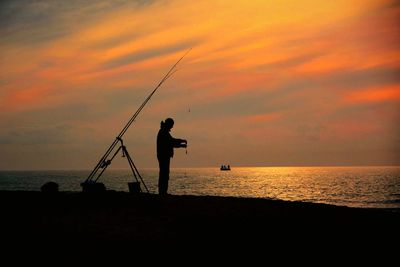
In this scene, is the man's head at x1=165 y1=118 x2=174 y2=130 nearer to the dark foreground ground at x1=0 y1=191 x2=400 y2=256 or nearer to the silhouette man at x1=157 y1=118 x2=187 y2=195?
the silhouette man at x1=157 y1=118 x2=187 y2=195

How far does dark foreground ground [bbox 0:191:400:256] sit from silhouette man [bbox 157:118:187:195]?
1.48 m

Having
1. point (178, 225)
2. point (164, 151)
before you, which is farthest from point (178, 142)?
point (178, 225)

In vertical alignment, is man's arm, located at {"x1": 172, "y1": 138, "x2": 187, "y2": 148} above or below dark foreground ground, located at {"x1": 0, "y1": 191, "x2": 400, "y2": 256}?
above

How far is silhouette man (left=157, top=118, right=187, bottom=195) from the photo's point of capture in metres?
13.1

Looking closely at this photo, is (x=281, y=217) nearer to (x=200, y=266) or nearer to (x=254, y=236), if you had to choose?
(x=254, y=236)

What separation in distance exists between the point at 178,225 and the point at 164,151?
5122 millimetres

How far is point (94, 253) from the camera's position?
Answer: 6.30m

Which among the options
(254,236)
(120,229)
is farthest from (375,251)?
(120,229)

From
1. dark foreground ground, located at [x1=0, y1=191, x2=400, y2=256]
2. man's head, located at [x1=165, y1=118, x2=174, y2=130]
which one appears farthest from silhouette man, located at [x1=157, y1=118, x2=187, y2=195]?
dark foreground ground, located at [x1=0, y1=191, x2=400, y2=256]

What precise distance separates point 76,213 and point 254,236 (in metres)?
4.04

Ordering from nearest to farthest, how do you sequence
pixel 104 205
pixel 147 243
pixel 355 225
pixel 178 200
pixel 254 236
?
pixel 147 243, pixel 254 236, pixel 355 225, pixel 104 205, pixel 178 200

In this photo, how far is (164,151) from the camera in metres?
13.2

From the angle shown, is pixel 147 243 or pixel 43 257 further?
pixel 147 243

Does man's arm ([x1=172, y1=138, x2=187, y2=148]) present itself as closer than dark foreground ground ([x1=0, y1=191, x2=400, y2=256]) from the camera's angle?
No
